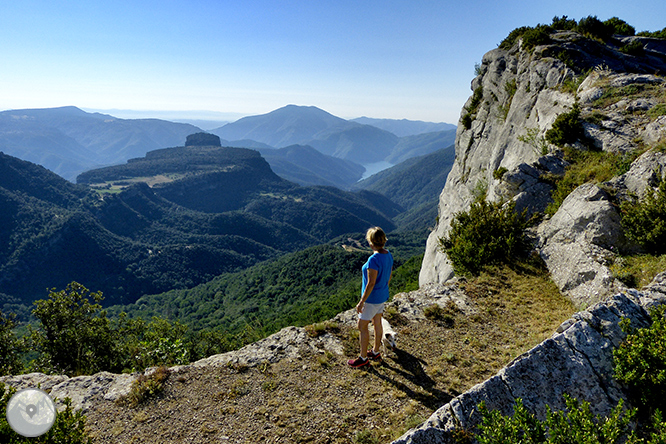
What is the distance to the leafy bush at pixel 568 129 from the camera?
12.7 meters

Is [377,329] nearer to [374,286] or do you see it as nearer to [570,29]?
[374,286]

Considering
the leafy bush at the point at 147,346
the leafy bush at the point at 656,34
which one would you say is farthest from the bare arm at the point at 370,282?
the leafy bush at the point at 656,34

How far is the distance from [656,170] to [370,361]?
9.62 metres

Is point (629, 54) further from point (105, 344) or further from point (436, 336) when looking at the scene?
point (105, 344)

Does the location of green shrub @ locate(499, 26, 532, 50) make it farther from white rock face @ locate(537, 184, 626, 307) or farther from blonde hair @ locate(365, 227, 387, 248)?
blonde hair @ locate(365, 227, 387, 248)

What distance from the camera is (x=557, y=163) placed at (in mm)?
12250

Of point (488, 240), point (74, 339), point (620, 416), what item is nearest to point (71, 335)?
point (74, 339)

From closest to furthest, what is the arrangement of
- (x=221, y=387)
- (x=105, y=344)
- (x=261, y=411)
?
(x=261, y=411), (x=221, y=387), (x=105, y=344)

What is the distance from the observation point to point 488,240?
420 inches

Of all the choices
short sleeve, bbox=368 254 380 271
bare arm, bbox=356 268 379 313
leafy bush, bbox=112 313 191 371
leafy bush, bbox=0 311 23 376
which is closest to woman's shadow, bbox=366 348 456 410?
bare arm, bbox=356 268 379 313

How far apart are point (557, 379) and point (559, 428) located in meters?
1.25

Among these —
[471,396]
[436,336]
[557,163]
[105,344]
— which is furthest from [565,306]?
[105,344]

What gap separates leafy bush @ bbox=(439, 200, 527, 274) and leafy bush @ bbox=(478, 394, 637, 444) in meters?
7.12

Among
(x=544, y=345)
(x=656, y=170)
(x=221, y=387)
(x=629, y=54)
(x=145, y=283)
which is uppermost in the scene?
(x=629, y=54)
